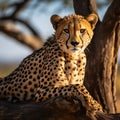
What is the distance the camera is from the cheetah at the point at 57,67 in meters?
3.87

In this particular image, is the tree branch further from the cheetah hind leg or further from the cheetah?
the cheetah hind leg

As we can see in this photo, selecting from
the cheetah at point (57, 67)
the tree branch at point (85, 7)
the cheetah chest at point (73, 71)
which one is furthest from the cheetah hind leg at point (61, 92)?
the tree branch at point (85, 7)

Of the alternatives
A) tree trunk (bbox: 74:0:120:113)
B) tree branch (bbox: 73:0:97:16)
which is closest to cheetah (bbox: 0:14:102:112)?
tree trunk (bbox: 74:0:120:113)

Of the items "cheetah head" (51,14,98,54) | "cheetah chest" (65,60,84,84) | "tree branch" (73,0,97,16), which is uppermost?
"tree branch" (73,0,97,16)

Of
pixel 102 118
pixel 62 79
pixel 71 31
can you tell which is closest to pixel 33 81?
pixel 62 79

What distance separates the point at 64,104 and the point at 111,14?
1349mm

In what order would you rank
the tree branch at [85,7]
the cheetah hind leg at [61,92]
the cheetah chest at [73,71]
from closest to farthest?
the cheetah hind leg at [61,92] < the cheetah chest at [73,71] < the tree branch at [85,7]

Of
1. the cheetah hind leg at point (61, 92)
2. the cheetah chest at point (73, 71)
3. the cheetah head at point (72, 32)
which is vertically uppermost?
the cheetah head at point (72, 32)

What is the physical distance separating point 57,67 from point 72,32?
33 cm

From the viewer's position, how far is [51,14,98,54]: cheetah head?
3.83 m

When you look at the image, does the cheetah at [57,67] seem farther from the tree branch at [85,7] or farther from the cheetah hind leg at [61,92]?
the tree branch at [85,7]

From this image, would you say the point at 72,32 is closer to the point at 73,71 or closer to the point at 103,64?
the point at 73,71

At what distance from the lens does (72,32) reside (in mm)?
3842

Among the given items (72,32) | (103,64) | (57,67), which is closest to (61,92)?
(57,67)
